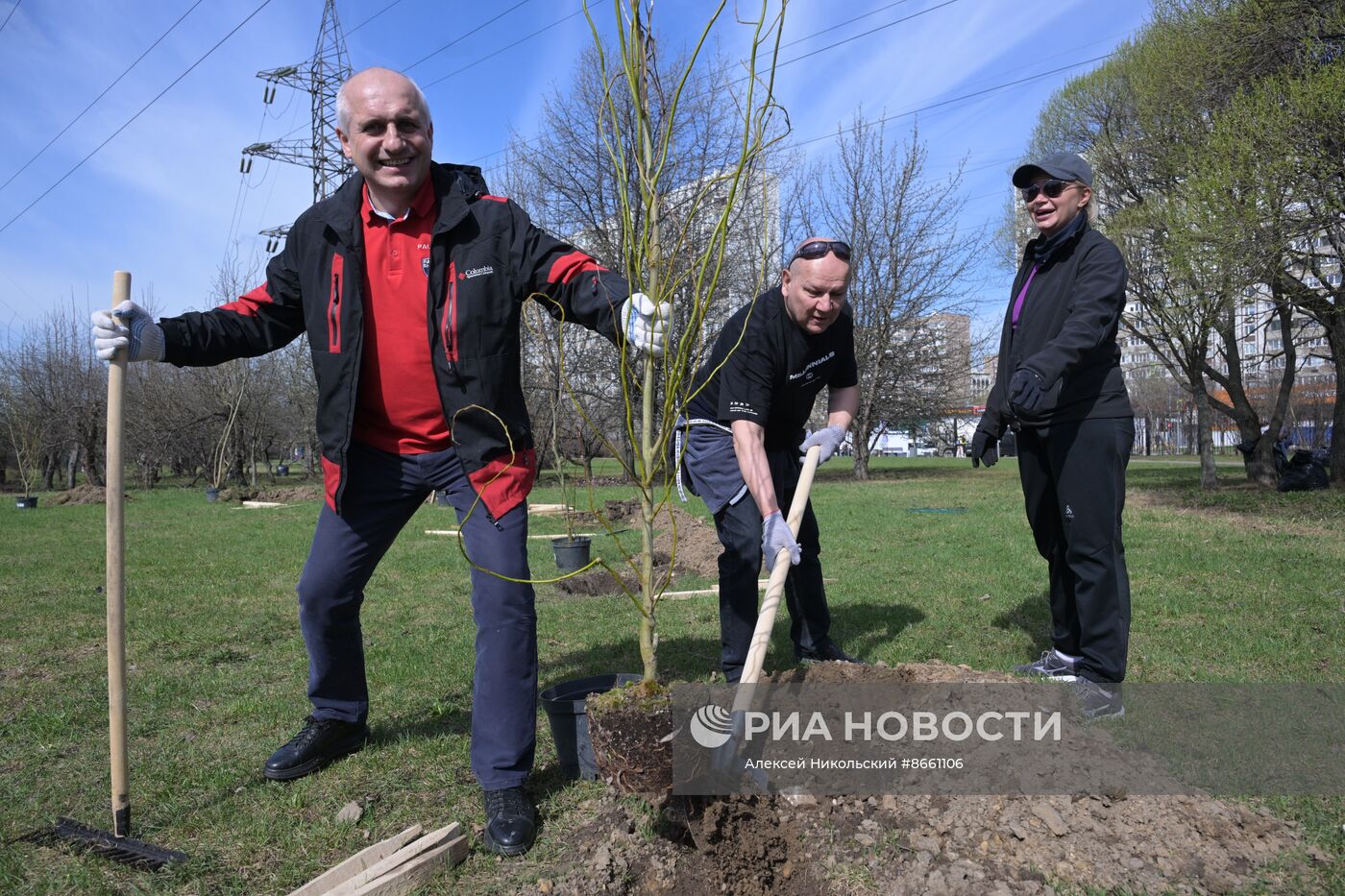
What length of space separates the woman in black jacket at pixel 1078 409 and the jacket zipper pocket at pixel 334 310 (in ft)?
7.73

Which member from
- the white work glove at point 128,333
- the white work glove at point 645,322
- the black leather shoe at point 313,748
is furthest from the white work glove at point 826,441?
the white work glove at point 128,333

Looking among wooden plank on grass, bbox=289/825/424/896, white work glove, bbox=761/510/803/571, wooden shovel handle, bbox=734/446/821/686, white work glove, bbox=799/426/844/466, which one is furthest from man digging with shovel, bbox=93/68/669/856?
white work glove, bbox=799/426/844/466

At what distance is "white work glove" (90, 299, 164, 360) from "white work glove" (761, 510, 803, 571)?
2.10 m

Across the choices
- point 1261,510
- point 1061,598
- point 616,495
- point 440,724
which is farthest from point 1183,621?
point 616,495

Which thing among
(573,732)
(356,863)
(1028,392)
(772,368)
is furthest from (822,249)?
(356,863)

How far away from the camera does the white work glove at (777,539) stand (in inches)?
105

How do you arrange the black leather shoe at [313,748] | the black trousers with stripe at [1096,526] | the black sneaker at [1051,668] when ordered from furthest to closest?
the black sneaker at [1051,668], the black trousers with stripe at [1096,526], the black leather shoe at [313,748]

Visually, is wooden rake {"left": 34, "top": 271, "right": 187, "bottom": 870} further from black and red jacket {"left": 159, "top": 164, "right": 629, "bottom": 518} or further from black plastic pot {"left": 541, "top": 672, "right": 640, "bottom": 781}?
black plastic pot {"left": 541, "top": 672, "right": 640, "bottom": 781}

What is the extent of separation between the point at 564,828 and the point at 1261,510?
11856 mm

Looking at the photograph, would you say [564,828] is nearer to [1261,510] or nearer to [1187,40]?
[1261,510]

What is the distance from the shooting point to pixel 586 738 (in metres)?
2.79

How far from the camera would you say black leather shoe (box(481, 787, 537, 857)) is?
7.78 feet

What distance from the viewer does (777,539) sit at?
9.12 ft

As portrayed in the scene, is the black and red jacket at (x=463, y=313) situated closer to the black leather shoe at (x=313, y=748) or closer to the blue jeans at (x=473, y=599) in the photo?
the blue jeans at (x=473, y=599)
